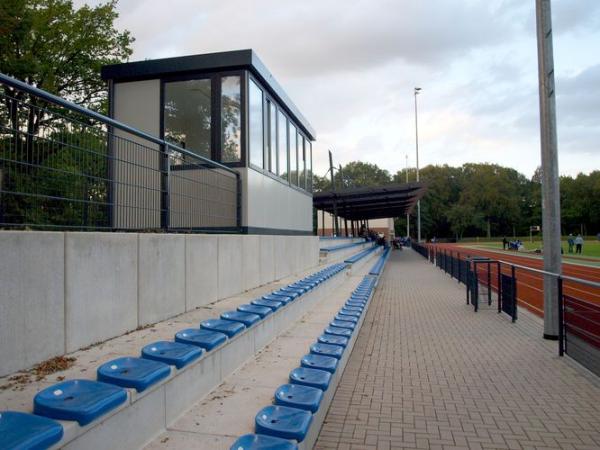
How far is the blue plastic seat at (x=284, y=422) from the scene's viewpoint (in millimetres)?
2770

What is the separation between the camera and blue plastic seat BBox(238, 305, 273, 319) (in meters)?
5.13

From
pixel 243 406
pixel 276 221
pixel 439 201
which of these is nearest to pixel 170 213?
pixel 243 406

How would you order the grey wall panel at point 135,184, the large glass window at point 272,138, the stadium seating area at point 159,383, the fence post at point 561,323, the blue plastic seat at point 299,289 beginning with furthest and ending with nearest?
the large glass window at point 272,138
the blue plastic seat at point 299,289
the fence post at point 561,323
the grey wall panel at point 135,184
the stadium seating area at point 159,383

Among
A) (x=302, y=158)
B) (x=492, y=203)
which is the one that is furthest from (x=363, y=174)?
(x=302, y=158)

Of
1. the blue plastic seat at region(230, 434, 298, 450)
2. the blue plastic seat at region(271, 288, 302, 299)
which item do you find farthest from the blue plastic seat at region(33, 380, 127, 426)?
the blue plastic seat at region(271, 288, 302, 299)

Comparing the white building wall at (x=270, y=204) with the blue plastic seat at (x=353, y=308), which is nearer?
the blue plastic seat at (x=353, y=308)

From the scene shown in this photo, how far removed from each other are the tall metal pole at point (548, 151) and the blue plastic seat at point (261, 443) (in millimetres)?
6291

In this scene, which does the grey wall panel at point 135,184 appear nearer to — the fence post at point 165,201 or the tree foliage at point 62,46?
the fence post at point 165,201

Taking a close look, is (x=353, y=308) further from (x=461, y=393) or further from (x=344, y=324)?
(x=461, y=393)

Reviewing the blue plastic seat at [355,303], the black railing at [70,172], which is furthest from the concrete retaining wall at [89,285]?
the blue plastic seat at [355,303]

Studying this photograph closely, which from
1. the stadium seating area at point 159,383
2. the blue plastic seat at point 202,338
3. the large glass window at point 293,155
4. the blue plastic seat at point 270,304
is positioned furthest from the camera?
the large glass window at point 293,155

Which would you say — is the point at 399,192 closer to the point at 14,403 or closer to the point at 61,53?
the point at 61,53

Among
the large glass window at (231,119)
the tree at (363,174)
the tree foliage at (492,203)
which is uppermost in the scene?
the tree at (363,174)

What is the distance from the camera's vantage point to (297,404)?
326 cm
